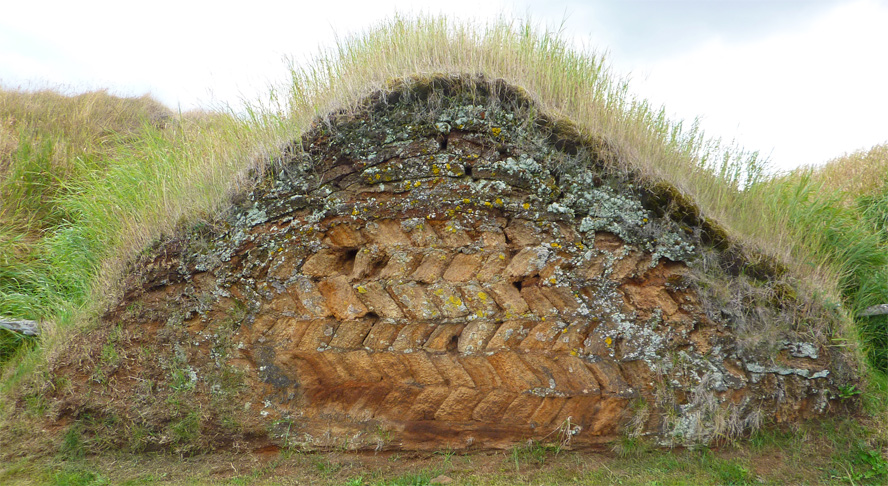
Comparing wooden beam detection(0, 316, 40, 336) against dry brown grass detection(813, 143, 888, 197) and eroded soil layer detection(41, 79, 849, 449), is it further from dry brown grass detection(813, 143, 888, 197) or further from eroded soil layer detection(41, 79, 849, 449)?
dry brown grass detection(813, 143, 888, 197)

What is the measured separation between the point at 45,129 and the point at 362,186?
8.20 metres

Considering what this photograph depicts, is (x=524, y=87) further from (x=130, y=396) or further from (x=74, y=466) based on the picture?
(x=74, y=466)

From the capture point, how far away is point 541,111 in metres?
4.56

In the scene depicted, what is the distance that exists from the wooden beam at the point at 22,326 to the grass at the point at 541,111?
142 millimetres

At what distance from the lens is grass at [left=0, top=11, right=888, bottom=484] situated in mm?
4648

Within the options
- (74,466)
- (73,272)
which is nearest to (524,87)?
(74,466)

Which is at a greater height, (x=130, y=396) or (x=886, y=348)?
(x=886, y=348)

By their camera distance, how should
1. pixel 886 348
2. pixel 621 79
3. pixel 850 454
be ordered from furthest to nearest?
pixel 621 79 < pixel 886 348 < pixel 850 454

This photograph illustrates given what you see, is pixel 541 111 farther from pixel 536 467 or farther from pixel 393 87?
pixel 536 467

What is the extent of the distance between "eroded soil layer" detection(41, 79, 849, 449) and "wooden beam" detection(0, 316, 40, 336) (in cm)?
148

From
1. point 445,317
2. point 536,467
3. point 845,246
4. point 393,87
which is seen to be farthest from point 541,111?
point 845,246

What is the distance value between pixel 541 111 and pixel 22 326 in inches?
237

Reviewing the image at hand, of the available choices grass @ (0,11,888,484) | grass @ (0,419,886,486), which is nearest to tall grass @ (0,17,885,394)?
grass @ (0,11,888,484)

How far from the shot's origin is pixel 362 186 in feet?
14.5
